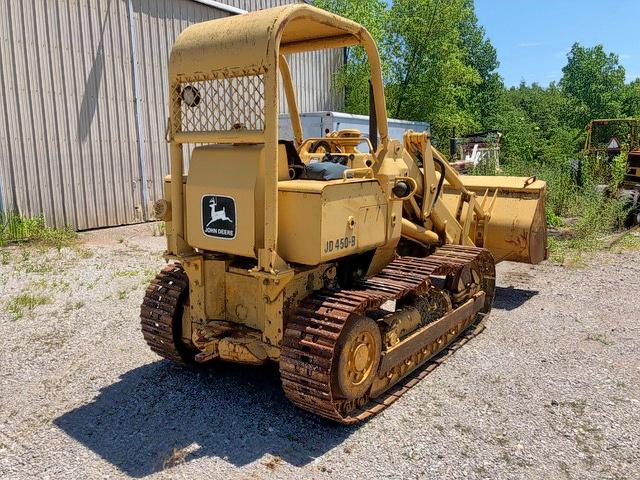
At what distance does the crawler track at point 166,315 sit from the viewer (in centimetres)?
474

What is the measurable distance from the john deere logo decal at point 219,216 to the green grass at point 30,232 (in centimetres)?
643

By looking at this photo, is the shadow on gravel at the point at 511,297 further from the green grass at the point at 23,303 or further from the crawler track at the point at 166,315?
the green grass at the point at 23,303

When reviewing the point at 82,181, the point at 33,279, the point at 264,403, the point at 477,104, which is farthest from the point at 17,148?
the point at 477,104

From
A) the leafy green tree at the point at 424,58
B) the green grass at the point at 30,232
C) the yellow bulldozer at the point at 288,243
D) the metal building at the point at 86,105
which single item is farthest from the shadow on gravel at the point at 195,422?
the leafy green tree at the point at 424,58

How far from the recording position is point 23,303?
6703 millimetres

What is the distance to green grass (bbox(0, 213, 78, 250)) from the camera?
32.1 feet

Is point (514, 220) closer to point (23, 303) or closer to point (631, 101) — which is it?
point (23, 303)

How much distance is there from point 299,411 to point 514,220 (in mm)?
4142

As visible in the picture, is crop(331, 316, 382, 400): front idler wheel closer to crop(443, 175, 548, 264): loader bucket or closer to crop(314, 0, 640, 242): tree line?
crop(443, 175, 548, 264): loader bucket

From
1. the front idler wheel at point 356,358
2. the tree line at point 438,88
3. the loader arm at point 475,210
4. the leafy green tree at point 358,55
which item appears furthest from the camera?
the leafy green tree at point 358,55

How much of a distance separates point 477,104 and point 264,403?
37173 mm

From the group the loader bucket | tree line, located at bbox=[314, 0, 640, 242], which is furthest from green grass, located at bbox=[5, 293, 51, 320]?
tree line, located at bbox=[314, 0, 640, 242]

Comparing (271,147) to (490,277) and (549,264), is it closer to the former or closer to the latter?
(490,277)

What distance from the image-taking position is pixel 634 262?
9.10 m
